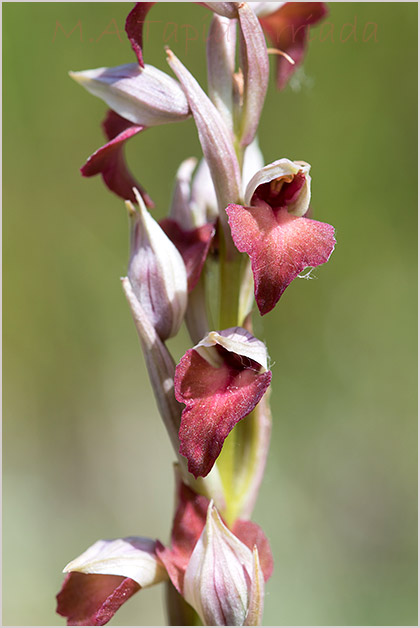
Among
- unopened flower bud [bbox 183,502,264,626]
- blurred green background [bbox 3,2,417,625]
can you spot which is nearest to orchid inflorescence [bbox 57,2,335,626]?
unopened flower bud [bbox 183,502,264,626]

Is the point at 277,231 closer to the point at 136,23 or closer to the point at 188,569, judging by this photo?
the point at 136,23

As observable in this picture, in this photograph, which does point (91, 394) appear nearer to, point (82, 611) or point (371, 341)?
point (371, 341)

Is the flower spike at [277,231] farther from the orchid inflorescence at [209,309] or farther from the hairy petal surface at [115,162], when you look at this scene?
the hairy petal surface at [115,162]

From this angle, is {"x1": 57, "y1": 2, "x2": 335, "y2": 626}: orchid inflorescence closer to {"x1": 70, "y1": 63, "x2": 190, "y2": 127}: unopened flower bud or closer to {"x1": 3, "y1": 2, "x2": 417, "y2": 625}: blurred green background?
{"x1": 70, "y1": 63, "x2": 190, "y2": 127}: unopened flower bud

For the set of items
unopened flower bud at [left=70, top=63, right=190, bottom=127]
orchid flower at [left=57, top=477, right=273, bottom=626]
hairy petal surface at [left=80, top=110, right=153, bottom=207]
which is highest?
unopened flower bud at [left=70, top=63, right=190, bottom=127]

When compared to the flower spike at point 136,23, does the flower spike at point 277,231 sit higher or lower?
lower

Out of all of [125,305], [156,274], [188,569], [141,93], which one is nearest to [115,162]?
[141,93]

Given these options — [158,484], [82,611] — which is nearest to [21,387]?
[158,484]

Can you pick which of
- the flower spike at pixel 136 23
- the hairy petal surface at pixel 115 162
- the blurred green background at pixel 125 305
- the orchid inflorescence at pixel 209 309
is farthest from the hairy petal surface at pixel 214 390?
the blurred green background at pixel 125 305
